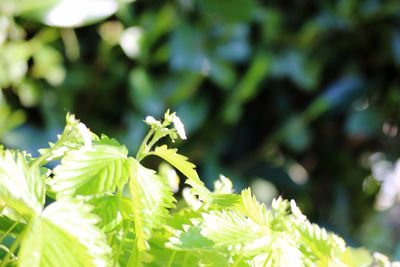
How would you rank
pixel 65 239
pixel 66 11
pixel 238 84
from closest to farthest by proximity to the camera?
1. pixel 65 239
2. pixel 66 11
3. pixel 238 84

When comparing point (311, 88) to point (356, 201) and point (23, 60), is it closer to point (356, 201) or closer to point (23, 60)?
point (356, 201)

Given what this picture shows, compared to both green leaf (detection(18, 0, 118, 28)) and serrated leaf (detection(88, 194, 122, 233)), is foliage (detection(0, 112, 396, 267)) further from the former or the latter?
green leaf (detection(18, 0, 118, 28))

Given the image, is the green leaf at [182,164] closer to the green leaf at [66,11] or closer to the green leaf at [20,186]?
the green leaf at [20,186]

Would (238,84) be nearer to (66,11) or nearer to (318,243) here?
(66,11)

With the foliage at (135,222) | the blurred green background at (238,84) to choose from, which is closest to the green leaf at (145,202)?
the foliage at (135,222)

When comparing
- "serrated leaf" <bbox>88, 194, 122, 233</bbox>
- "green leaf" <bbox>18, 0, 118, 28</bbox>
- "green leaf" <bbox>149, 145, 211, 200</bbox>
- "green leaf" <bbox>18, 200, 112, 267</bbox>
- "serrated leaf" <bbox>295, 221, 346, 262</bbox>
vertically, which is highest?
"green leaf" <bbox>18, 0, 118, 28</bbox>

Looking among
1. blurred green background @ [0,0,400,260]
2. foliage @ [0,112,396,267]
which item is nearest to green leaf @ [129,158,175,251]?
foliage @ [0,112,396,267]

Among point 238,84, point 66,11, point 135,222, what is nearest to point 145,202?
point 135,222
